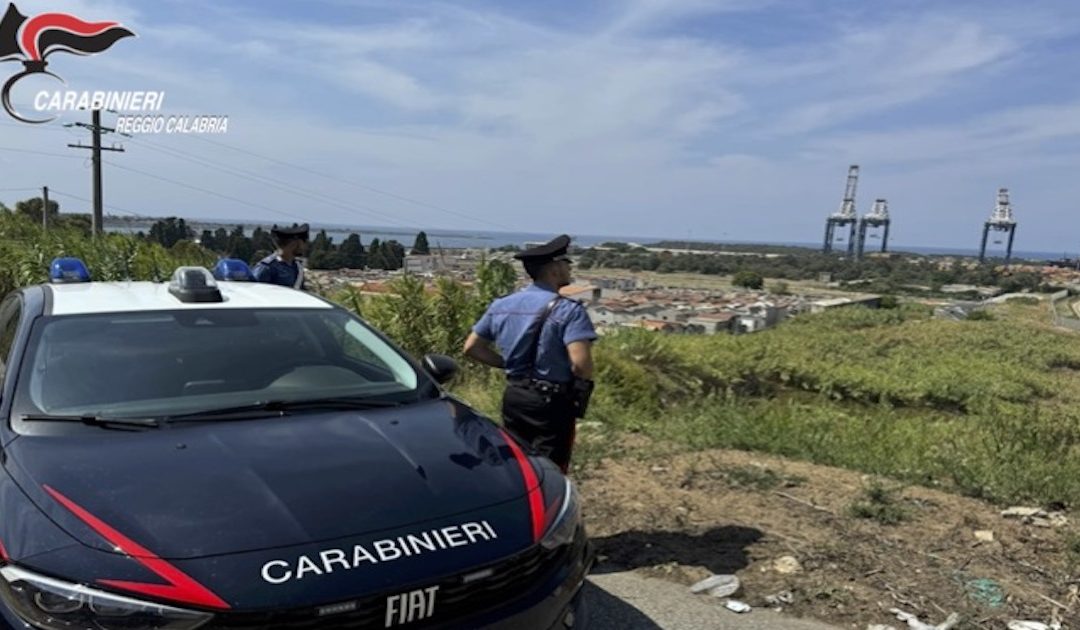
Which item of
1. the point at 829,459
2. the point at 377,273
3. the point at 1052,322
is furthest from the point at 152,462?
the point at 1052,322

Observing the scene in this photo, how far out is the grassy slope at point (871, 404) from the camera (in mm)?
5398

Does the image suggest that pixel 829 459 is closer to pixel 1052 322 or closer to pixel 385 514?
pixel 385 514

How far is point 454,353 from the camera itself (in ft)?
33.7

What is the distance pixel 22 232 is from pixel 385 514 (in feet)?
48.6

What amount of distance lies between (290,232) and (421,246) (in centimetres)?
715

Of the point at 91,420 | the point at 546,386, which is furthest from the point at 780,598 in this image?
the point at 91,420

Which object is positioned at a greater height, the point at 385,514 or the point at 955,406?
the point at 385,514

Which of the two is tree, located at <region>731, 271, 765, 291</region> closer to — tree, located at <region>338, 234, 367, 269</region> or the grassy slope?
the grassy slope

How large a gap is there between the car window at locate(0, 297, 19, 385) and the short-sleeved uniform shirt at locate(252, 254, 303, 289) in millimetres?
2035

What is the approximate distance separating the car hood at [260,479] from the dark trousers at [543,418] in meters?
0.84

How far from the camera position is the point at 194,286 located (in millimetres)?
3691

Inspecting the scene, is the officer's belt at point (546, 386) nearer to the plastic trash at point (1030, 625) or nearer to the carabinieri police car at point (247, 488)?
the carabinieri police car at point (247, 488)

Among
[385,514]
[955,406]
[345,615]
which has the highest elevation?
[385,514]

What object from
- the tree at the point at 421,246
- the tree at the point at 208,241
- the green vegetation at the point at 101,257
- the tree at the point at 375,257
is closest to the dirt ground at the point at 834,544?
the tree at the point at 421,246
